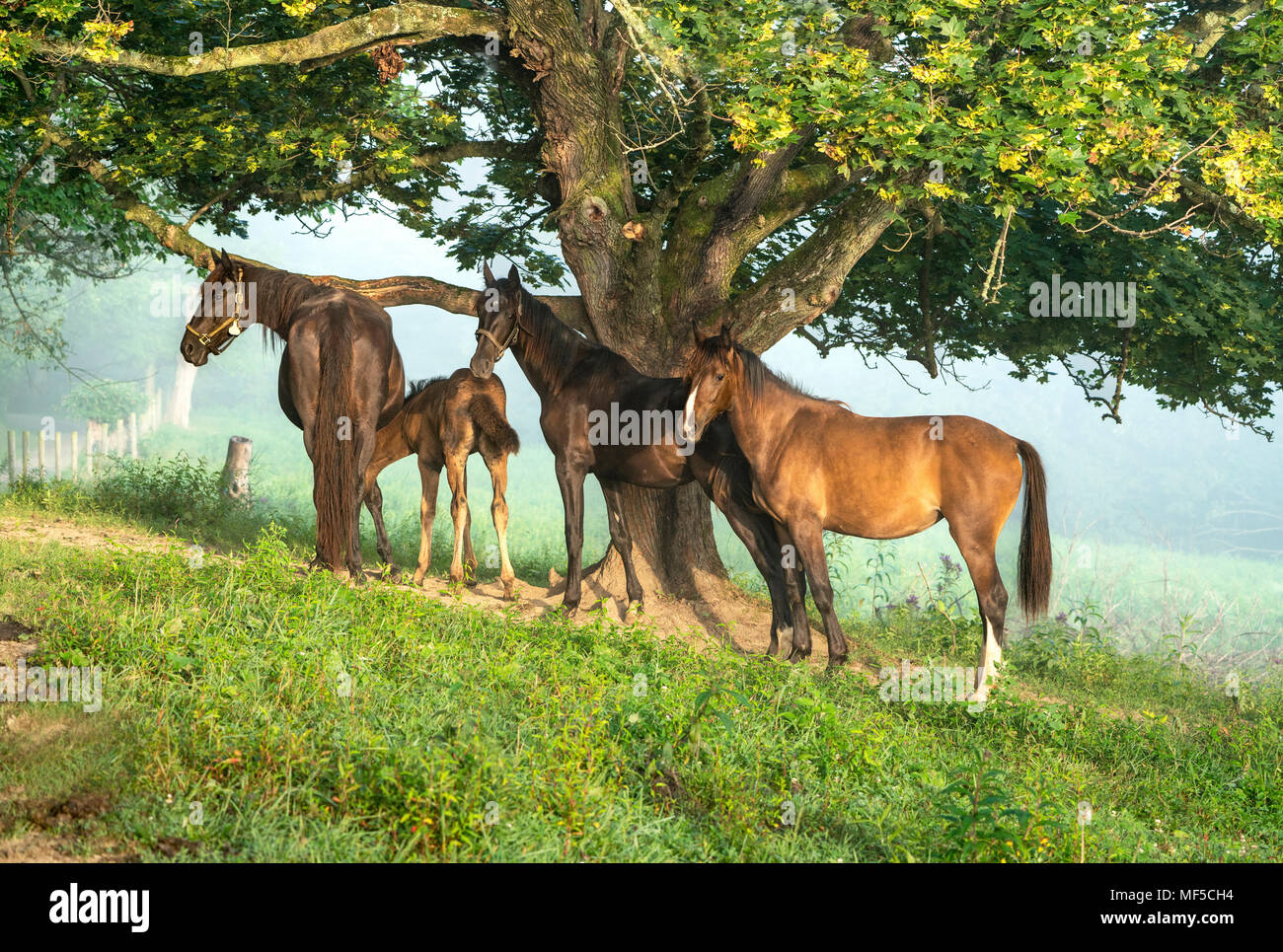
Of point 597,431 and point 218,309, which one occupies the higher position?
point 218,309

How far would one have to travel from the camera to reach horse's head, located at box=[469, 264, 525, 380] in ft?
32.6

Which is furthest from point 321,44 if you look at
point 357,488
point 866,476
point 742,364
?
point 866,476

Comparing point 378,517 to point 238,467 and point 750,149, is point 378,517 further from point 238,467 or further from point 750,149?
point 238,467

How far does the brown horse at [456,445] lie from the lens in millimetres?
10625

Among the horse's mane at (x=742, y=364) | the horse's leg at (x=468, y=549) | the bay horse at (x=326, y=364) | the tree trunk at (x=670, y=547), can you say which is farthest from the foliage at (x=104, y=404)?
the horse's mane at (x=742, y=364)

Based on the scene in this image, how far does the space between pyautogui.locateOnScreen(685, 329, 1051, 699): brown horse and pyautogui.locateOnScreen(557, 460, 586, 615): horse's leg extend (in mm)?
1790

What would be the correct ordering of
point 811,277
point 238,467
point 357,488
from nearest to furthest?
point 357,488
point 811,277
point 238,467

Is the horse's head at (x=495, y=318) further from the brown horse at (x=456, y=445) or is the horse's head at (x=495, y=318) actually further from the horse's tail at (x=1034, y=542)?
the horse's tail at (x=1034, y=542)

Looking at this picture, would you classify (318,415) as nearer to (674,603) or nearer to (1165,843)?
(674,603)

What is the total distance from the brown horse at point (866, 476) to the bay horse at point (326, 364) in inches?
120

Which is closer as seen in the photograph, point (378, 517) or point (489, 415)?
point (489, 415)

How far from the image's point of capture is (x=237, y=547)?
1152cm

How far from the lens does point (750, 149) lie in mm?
9680

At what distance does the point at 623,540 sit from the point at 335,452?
3094 mm
